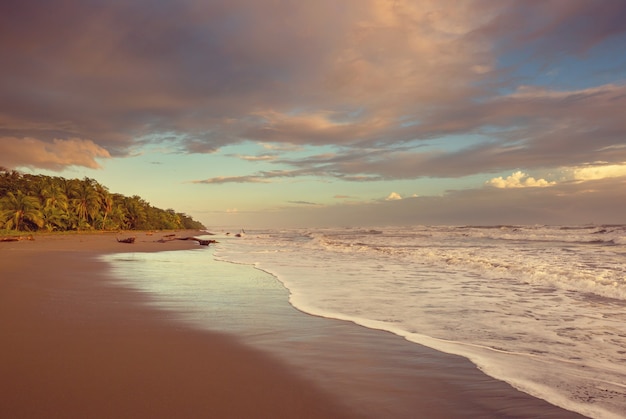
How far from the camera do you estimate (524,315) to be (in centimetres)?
790

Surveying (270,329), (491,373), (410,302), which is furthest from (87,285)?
(491,373)

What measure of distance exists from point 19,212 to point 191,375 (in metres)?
56.7

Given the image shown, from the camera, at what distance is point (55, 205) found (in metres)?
57.9

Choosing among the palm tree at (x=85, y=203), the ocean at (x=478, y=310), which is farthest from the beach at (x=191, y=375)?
the palm tree at (x=85, y=203)

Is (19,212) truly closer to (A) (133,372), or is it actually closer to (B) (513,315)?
(A) (133,372)

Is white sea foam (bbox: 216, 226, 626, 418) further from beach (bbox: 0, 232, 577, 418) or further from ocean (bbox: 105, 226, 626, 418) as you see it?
beach (bbox: 0, 232, 577, 418)

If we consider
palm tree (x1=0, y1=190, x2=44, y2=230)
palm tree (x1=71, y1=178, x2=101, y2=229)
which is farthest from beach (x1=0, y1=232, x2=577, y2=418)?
palm tree (x1=71, y1=178, x2=101, y2=229)

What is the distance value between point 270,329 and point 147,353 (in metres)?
2.04

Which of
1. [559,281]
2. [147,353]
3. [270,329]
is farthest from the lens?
[559,281]

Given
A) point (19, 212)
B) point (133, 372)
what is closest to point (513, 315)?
point (133, 372)

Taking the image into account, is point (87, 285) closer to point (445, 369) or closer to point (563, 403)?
point (445, 369)

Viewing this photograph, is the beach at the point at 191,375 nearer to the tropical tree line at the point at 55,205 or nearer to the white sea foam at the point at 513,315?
the white sea foam at the point at 513,315

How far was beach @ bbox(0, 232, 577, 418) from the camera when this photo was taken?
3.57 m

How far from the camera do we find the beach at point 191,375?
3.57m
